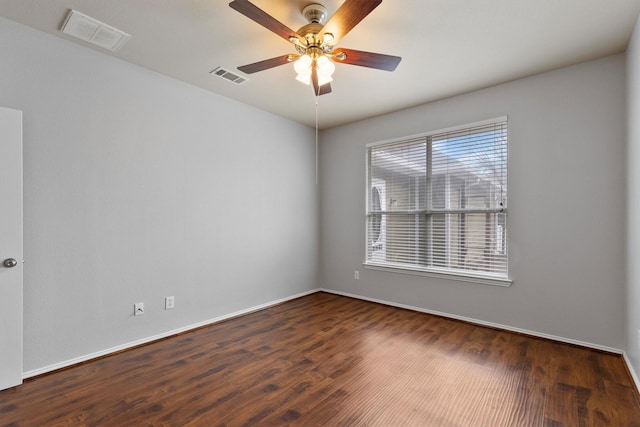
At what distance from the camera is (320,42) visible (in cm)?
222

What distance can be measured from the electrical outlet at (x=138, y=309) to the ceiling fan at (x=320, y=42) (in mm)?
2365

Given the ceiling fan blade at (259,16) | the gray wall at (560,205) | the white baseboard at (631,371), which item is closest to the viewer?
the ceiling fan blade at (259,16)

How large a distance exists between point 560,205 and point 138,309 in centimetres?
419

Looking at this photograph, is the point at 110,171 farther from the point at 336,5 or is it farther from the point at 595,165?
the point at 595,165

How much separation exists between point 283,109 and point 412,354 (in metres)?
3.28

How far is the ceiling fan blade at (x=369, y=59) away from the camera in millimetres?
2199

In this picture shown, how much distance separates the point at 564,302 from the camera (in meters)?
3.02

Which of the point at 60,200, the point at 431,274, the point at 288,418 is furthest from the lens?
the point at 431,274

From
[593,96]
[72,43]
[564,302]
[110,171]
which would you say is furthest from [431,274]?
[72,43]

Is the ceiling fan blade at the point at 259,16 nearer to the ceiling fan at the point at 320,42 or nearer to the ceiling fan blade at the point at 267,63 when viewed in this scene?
the ceiling fan at the point at 320,42

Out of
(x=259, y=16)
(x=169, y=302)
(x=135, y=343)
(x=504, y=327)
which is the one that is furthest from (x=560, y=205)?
(x=135, y=343)

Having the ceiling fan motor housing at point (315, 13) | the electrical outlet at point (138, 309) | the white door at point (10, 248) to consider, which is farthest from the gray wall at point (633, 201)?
the white door at point (10, 248)

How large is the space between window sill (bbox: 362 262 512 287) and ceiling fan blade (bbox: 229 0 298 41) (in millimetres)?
3051

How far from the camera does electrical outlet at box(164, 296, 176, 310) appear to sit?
320cm
